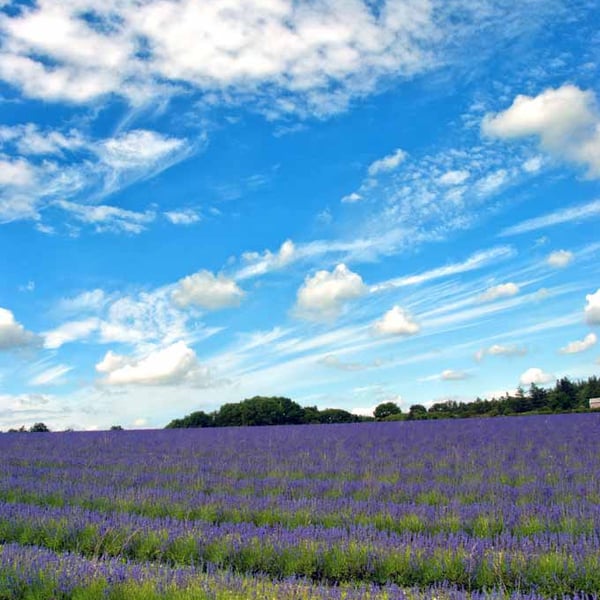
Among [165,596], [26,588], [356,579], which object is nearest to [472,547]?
[356,579]

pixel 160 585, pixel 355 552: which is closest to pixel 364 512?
pixel 355 552

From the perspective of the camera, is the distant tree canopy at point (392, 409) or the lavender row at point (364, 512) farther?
the distant tree canopy at point (392, 409)

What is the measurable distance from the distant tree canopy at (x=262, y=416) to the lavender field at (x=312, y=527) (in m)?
18.8

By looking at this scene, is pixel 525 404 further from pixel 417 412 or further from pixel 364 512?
pixel 364 512

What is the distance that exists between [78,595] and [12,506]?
4.00 meters

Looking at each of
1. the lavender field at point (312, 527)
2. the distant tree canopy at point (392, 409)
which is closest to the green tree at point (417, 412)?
the distant tree canopy at point (392, 409)

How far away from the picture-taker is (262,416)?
102ft

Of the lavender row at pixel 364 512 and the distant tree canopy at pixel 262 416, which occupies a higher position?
the distant tree canopy at pixel 262 416

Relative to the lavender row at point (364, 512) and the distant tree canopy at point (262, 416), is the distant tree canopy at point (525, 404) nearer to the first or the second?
the distant tree canopy at point (262, 416)

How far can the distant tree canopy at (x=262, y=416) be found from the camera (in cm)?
3122

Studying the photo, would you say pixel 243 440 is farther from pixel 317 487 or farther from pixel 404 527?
pixel 404 527

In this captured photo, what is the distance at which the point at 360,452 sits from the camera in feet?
43.3

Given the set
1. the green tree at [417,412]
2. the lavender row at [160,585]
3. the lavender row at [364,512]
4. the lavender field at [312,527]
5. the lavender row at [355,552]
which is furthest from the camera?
the green tree at [417,412]

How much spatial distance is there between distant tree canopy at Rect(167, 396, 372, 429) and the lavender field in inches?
742
